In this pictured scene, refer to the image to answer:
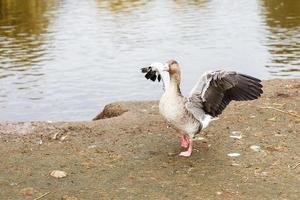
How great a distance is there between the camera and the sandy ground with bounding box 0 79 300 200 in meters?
7.81

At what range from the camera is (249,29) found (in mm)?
31500

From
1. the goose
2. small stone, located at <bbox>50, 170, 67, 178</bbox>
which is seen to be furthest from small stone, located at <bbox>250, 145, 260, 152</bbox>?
small stone, located at <bbox>50, 170, 67, 178</bbox>

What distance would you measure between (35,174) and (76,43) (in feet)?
67.4

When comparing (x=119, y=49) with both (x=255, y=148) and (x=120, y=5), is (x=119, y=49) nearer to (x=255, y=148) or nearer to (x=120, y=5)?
(x=255, y=148)

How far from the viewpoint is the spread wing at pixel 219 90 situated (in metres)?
8.66

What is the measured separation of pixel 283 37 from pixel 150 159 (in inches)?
815

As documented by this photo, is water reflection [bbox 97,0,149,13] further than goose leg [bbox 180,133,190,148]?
Yes

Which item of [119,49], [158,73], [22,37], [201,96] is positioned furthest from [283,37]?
[201,96]

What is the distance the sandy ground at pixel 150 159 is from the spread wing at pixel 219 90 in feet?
2.93

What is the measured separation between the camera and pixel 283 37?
2803 cm

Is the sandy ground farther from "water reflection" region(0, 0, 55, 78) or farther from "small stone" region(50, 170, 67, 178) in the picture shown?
"water reflection" region(0, 0, 55, 78)

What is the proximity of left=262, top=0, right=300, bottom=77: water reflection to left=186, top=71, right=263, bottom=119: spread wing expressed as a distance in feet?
38.4

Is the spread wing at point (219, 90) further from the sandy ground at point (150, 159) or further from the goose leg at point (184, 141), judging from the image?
the sandy ground at point (150, 159)

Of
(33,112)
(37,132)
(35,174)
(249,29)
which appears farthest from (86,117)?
(249,29)
